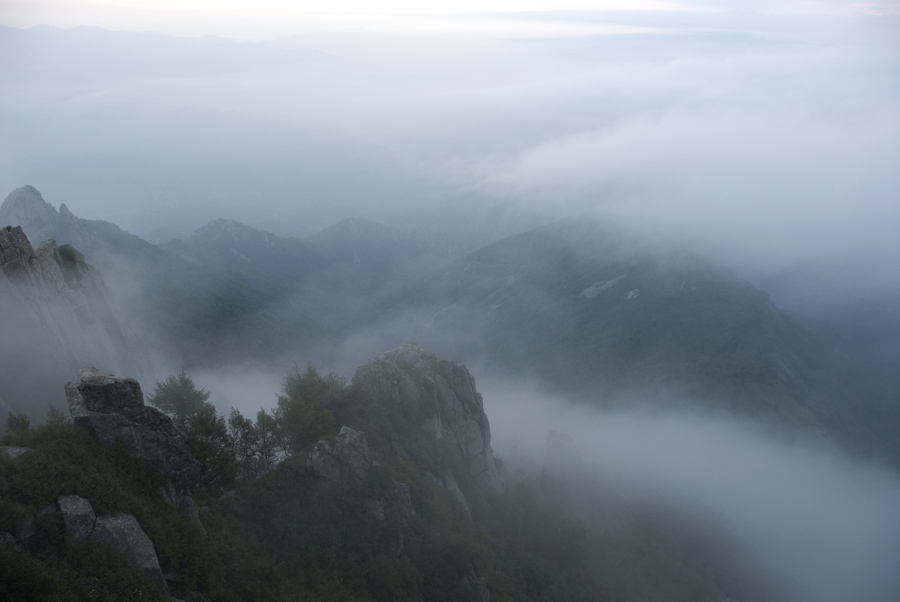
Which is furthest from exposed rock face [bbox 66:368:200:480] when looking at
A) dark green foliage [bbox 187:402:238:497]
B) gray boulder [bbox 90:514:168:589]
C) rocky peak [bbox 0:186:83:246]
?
rocky peak [bbox 0:186:83:246]

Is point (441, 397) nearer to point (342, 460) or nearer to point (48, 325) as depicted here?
point (342, 460)

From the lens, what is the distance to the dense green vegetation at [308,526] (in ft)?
65.2

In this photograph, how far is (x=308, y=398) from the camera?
44.8 meters

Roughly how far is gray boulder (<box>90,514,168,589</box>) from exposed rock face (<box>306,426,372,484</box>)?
14914 mm

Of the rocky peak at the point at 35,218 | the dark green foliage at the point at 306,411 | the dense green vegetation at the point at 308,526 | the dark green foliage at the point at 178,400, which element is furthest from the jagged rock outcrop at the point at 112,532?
the rocky peak at the point at 35,218

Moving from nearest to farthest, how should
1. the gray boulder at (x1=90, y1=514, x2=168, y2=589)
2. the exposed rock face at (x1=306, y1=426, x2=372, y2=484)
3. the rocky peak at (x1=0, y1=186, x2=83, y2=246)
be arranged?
1. the gray boulder at (x1=90, y1=514, x2=168, y2=589)
2. the exposed rock face at (x1=306, y1=426, x2=372, y2=484)
3. the rocky peak at (x1=0, y1=186, x2=83, y2=246)

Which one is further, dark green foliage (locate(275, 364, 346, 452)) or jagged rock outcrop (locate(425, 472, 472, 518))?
jagged rock outcrop (locate(425, 472, 472, 518))

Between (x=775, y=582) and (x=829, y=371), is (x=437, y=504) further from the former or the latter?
(x=829, y=371)

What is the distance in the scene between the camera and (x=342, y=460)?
123ft

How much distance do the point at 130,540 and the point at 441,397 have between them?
43399 mm

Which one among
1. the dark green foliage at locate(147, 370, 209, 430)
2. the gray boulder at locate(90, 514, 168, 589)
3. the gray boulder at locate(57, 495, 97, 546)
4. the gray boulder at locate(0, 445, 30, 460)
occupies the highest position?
the gray boulder at locate(0, 445, 30, 460)

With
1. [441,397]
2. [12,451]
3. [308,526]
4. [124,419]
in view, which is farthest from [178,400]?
[441,397]

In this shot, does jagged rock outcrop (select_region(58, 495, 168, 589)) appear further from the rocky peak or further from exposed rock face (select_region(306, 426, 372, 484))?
the rocky peak

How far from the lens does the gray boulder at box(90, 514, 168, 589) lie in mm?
20359
